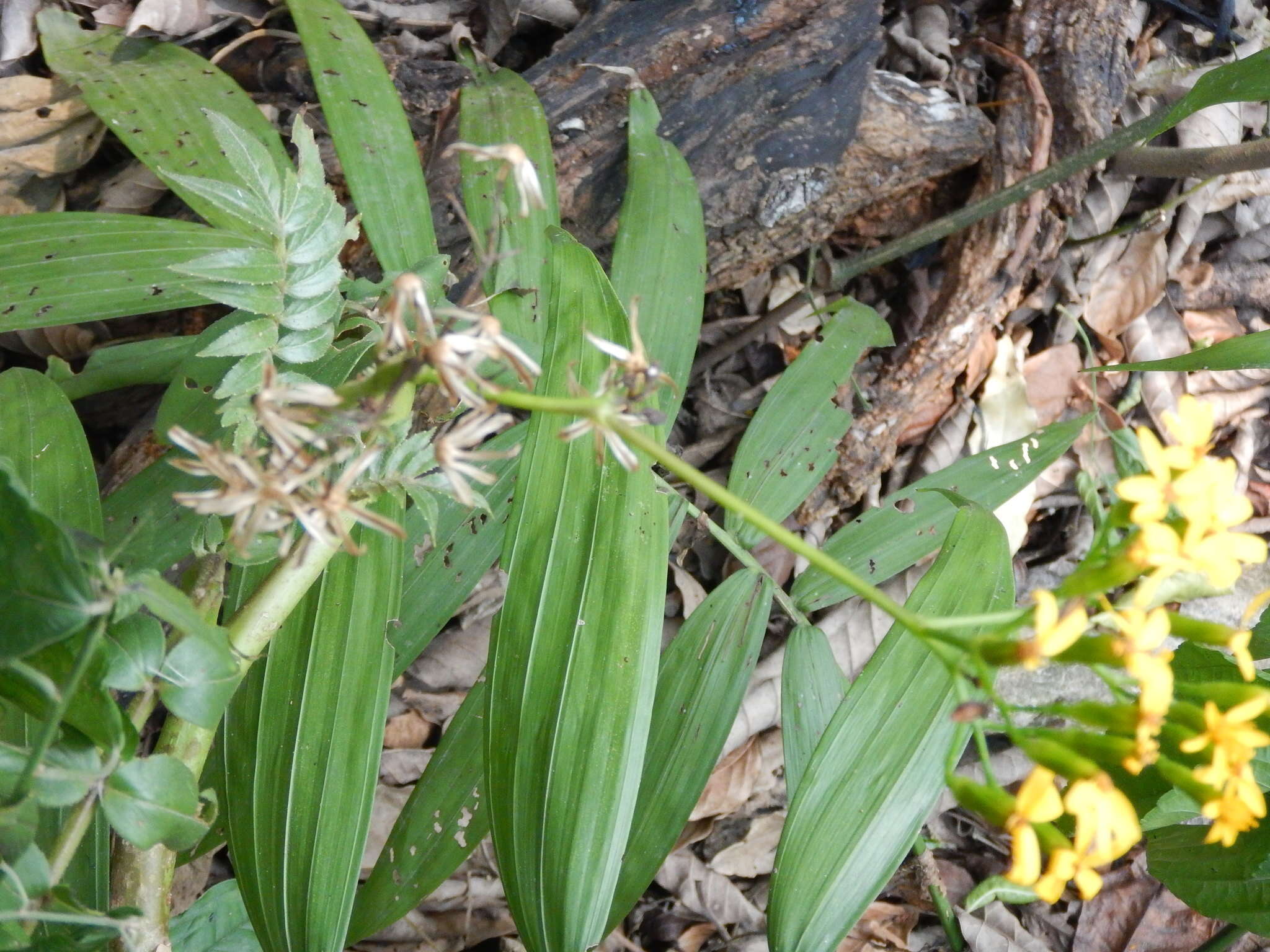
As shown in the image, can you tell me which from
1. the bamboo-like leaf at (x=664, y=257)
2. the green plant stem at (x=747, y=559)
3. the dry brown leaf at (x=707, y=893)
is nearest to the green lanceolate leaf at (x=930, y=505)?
the green plant stem at (x=747, y=559)

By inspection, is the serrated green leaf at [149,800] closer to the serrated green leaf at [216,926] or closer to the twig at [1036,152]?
the serrated green leaf at [216,926]

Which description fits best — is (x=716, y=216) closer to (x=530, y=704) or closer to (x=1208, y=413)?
(x=530, y=704)

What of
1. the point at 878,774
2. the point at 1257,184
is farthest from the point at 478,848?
the point at 1257,184

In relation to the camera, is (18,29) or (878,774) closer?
(878,774)

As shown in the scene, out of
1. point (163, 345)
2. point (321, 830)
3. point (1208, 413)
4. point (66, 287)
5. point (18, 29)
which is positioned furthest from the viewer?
point (18, 29)

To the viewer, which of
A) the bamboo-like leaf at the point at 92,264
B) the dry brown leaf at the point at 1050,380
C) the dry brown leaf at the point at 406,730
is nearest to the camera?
the bamboo-like leaf at the point at 92,264

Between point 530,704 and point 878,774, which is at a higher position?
point 530,704
